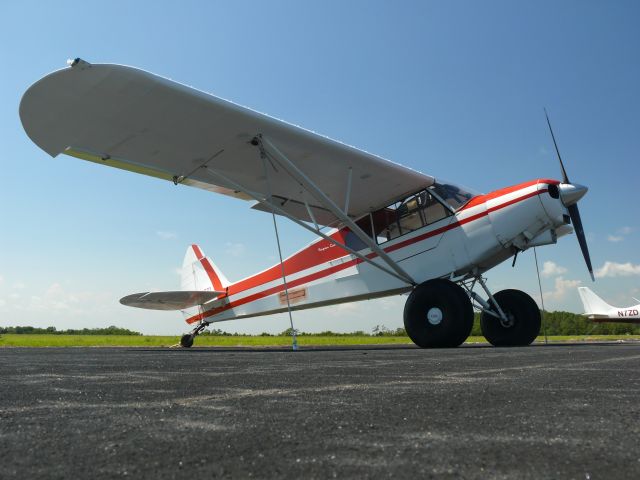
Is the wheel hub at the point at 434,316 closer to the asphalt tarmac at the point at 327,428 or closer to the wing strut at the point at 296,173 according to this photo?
the wing strut at the point at 296,173

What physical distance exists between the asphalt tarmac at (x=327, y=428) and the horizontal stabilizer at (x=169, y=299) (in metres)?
9.53

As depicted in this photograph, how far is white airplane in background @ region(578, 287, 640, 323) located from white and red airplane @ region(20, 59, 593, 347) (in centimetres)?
2871

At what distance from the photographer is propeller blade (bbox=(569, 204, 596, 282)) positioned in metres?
9.74

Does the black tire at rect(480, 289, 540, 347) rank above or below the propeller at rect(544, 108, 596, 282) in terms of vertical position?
below

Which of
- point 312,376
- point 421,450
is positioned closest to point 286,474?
point 421,450

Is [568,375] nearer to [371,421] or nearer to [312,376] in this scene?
[312,376]

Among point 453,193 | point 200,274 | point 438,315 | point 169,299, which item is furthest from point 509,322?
point 200,274

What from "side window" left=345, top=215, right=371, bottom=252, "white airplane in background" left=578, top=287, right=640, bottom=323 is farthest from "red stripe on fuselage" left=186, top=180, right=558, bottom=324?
"white airplane in background" left=578, top=287, right=640, bottom=323

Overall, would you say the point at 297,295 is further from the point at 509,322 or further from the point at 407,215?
the point at 509,322

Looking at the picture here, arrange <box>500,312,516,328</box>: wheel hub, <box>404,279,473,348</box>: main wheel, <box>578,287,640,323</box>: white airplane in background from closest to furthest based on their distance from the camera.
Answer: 1. <box>404,279,473,348</box>: main wheel
2. <box>500,312,516,328</box>: wheel hub
3. <box>578,287,640,323</box>: white airplane in background

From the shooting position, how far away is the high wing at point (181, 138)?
6699 millimetres

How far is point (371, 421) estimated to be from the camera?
179cm

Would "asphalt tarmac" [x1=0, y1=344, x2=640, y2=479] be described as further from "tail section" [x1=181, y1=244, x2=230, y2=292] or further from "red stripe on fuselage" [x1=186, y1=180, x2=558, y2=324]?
"tail section" [x1=181, y1=244, x2=230, y2=292]

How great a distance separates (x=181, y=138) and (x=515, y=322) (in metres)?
6.96
